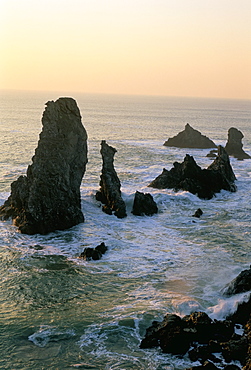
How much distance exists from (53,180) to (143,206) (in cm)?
1007

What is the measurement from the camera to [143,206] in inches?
1652

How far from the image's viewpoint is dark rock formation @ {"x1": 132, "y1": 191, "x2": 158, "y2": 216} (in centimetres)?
4156

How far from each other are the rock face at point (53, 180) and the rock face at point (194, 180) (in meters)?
15.0

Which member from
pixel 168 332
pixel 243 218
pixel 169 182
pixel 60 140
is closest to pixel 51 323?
pixel 168 332

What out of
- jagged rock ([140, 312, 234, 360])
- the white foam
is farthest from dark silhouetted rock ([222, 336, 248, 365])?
the white foam

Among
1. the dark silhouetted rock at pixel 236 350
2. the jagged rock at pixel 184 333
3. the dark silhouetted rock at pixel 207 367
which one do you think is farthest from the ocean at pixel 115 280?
the dark silhouetted rock at pixel 236 350

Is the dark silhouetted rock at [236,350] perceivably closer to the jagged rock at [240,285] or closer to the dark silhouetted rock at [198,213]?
the jagged rock at [240,285]

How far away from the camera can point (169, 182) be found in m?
52.2

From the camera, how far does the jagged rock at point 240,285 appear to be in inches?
908

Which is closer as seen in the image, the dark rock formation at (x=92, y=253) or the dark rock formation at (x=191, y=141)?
the dark rock formation at (x=92, y=253)

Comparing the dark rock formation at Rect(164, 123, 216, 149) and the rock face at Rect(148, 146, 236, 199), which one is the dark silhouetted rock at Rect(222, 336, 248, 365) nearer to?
the rock face at Rect(148, 146, 236, 199)

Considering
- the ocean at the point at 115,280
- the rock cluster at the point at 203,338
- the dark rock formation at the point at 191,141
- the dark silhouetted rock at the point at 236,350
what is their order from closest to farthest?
the dark silhouetted rock at the point at 236,350 < the rock cluster at the point at 203,338 < the ocean at the point at 115,280 < the dark rock formation at the point at 191,141

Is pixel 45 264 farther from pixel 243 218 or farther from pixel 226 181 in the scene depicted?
pixel 226 181

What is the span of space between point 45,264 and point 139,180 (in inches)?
1199
